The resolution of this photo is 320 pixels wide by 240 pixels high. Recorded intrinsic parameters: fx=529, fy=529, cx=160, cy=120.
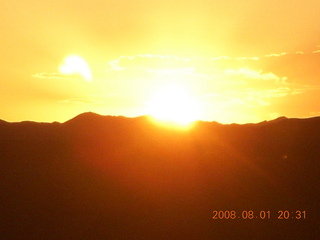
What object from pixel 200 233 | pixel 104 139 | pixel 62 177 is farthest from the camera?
pixel 104 139

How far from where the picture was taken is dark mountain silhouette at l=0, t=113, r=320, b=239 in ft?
74.7

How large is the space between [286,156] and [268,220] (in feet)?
12.1

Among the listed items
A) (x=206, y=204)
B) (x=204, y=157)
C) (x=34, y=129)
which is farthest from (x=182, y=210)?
(x=34, y=129)

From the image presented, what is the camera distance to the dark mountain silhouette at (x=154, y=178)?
22.8 metres

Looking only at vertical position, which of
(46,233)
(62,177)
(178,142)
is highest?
(178,142)

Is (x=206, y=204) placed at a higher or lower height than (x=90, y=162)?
lower

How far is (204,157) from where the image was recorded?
2547cm

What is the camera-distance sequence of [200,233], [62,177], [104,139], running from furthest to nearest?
[104,139], [62,177], [200,233]

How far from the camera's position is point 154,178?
80.7 ft

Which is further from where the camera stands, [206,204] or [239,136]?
[239,136]

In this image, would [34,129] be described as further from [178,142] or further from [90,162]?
[178,142]

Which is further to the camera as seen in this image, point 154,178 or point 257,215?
point 154,178

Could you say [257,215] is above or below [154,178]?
below

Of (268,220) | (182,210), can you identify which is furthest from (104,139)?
(268,220)
